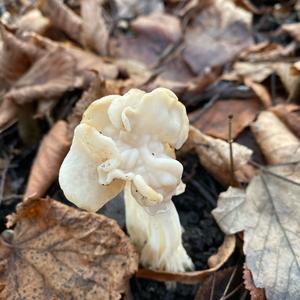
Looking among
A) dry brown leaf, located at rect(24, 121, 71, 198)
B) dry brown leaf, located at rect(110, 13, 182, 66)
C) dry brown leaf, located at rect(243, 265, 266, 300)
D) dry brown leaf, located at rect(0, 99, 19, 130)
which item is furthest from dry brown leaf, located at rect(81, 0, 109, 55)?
dry brown leaf, located at rect(243, 265, 266, 300)

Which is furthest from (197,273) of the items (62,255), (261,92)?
(261,92)

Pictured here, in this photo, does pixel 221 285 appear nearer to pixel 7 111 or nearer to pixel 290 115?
pixel 290 115

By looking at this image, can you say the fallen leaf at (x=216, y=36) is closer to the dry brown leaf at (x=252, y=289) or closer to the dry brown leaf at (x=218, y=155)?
the dry brown leaf at (x=218, y=155)

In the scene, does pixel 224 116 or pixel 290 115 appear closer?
pixel 290 115

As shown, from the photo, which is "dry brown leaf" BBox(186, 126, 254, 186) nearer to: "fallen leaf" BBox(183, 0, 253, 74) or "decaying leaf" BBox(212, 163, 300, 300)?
"decaying leaf" BBox(212, 163, 300, 300)

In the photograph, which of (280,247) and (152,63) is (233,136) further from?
(152,63)

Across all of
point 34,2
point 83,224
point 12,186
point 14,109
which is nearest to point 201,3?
point 34,2
